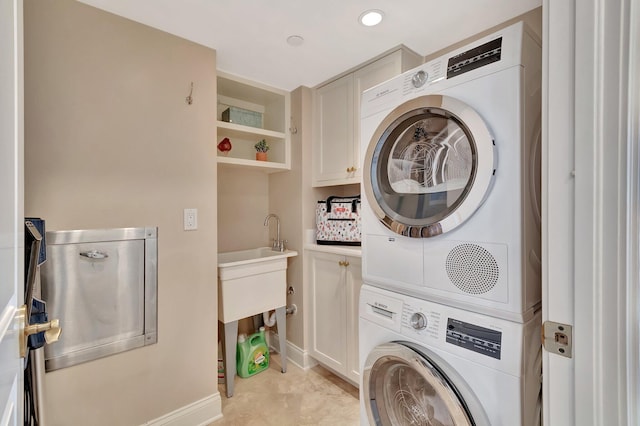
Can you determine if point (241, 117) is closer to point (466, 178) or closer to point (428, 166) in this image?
point (428, 166)

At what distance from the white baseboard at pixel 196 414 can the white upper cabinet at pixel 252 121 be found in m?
1.52

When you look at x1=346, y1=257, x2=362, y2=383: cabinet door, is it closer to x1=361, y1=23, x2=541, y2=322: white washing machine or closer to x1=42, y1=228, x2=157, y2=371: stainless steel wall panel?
x1=361, y1=23, x2=541, y2=322: white washing machine

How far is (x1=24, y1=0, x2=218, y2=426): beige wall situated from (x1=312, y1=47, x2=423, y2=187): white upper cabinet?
33.0 inches

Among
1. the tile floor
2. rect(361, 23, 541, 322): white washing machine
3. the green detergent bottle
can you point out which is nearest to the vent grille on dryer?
rect(361, 23, 541, 322): white washing machine

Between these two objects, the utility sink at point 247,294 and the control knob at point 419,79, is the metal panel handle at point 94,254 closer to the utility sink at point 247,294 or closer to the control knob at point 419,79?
the utility sink at point 247,294

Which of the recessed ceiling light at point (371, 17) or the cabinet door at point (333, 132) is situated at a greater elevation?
the recessed ceiling light at point (371, 17)

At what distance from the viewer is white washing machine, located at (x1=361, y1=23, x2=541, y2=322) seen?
86 centimetres

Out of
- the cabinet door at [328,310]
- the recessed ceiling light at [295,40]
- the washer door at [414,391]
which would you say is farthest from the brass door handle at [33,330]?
the recessed ceiling light at [295,40]

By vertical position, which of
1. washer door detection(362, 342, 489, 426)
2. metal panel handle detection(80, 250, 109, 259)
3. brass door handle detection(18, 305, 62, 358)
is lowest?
washer door detection(362, 342, 489, 426)

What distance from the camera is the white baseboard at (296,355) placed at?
2258 mm

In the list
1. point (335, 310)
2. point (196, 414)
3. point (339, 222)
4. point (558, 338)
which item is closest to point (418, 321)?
point (558, 338)

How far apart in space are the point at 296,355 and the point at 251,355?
0.37 metres

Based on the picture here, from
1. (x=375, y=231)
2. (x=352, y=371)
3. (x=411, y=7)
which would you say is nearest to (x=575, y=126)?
(x=375, y=231)

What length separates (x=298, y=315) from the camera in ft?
7.62
